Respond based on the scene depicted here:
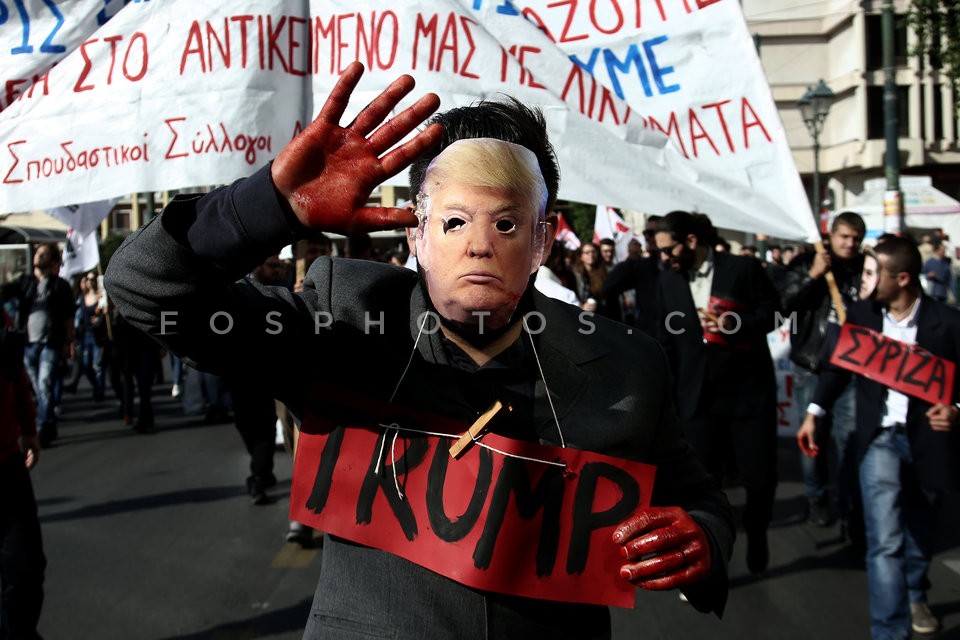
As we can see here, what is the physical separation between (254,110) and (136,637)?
2.60 meters

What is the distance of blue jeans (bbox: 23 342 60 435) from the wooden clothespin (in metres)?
9.21

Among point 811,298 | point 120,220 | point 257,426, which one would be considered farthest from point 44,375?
point 120,220

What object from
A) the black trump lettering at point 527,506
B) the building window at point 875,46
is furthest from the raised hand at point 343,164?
the building window at point 875,46

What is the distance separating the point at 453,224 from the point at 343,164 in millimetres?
292

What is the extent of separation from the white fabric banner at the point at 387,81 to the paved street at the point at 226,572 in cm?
226

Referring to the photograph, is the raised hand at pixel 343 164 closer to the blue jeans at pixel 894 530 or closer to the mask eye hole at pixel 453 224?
the mask eye hole at pixel 453 224

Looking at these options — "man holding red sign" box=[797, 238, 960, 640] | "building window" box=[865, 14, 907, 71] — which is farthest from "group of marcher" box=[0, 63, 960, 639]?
"building window" box=[865, 14, 907, 71]

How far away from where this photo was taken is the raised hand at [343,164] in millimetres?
1425

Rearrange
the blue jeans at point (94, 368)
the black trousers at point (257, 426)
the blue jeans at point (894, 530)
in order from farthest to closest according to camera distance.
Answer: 1. the blue jeans at point (94, 368)
2. the black trousers at point (257, 426)
3. the blue jeans at point (894, 530)

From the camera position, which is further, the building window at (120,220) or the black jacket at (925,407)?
the building window at (120,220)

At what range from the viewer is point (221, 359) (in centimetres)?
162

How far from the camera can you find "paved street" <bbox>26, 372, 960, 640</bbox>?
15.0 ft

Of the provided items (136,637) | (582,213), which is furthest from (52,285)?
(582,213)

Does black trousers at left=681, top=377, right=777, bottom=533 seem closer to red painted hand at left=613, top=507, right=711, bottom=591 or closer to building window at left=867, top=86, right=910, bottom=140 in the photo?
red painted hand at left=613, top=507, right=711, bottom=591
